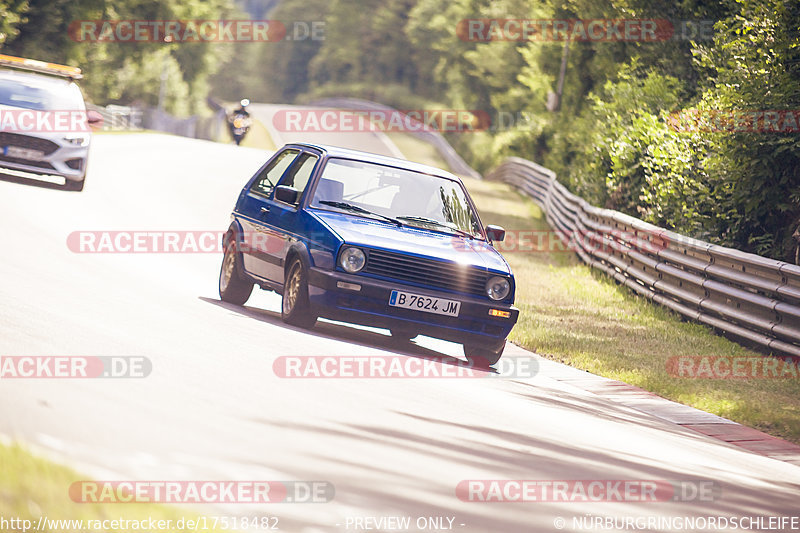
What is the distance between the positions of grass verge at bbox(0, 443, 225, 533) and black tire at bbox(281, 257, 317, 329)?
6251 millimetres

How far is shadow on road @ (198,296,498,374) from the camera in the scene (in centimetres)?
1040

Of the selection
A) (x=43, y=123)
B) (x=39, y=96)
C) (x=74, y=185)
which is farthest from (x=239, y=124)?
(x=43, y=123)

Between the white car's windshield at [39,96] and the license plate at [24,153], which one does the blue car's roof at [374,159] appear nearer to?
the license plate at [24,153]

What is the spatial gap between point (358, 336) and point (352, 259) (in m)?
1.32

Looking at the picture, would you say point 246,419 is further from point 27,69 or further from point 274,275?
point 27,69

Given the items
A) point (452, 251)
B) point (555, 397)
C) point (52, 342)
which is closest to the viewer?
point (52, 342)

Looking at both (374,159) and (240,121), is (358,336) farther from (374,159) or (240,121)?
(240,121)

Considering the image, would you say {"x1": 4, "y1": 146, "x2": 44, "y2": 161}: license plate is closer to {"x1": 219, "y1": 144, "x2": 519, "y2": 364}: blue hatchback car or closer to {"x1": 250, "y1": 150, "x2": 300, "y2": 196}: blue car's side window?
{"x1": 250, "y1": 150, "x2": 300, "y2": 196}: blue car's side window

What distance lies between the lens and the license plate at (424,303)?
10000 millimetres

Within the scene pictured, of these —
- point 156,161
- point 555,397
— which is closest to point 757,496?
point 555,397

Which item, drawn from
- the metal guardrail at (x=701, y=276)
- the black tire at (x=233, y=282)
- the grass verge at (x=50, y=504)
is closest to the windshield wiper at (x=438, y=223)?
the black tire at (x=233, y=282)

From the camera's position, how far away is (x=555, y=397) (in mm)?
9383

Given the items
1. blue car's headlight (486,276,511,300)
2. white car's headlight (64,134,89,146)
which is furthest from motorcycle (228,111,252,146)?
blue car's headlight (486,276,511,300)

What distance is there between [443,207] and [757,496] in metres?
5.44
